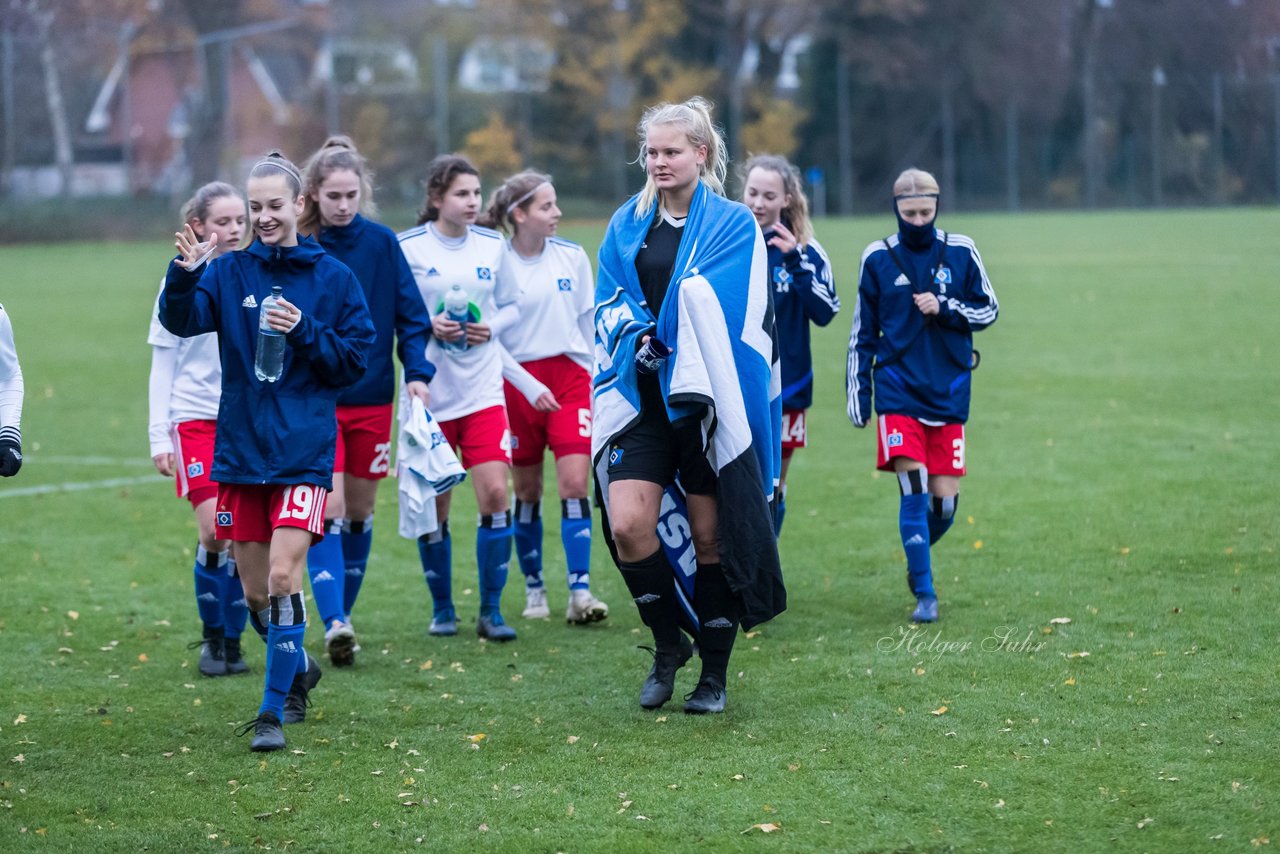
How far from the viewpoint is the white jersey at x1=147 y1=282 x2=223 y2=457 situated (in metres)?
6.72

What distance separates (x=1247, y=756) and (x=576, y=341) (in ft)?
12.9

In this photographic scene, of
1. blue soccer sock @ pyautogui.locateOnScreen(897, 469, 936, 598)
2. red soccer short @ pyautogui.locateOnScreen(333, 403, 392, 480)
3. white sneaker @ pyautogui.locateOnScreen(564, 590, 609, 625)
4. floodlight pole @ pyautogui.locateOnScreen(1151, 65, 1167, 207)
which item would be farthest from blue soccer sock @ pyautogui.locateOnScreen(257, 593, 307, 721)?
floodlight pole @ pyautogui.locateOnScreen(1151, 65, 1167, 207)

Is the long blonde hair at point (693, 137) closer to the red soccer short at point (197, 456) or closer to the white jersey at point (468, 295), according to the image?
the white jersey at point (468, 295)

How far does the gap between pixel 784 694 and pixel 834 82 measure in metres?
51.6

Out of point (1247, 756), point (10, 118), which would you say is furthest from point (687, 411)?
point (10, 118)

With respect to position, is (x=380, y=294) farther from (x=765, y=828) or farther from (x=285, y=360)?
(x=765, y=828)

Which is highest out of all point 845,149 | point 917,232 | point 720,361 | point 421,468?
point 845,149

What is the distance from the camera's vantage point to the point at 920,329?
743cm

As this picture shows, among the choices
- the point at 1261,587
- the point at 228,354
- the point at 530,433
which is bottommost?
the point at 1261,587

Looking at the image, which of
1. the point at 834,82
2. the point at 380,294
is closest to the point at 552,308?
the point at 380,294

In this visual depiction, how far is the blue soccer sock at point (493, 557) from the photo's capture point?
24.6ft

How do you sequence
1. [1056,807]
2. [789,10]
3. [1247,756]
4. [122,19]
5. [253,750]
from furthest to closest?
[789,10], [122,19], [253,750], [1247,756], [1056,807]

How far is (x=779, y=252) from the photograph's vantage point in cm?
768

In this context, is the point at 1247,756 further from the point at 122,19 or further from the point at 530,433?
the point at 122,19
